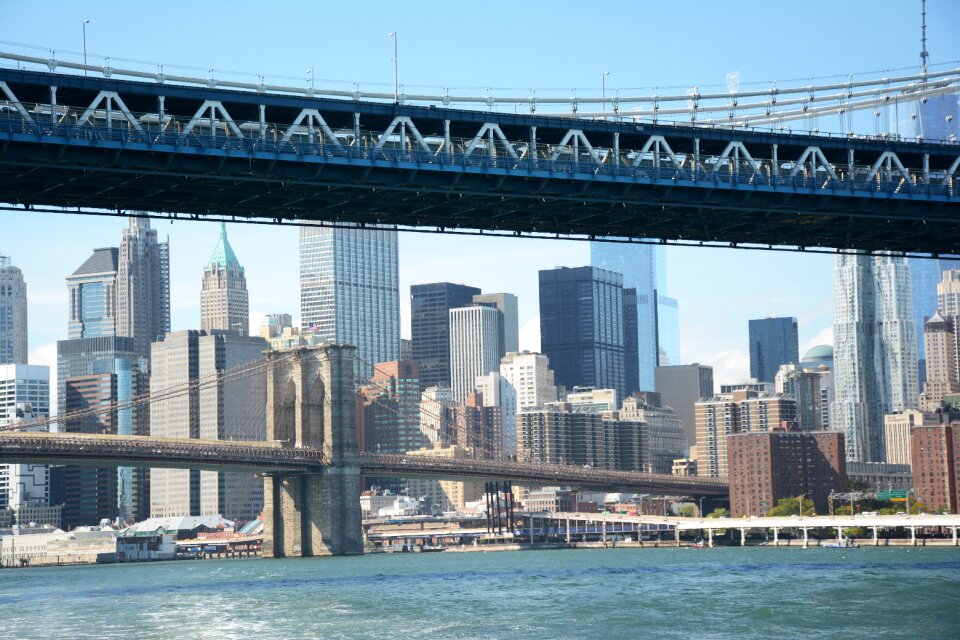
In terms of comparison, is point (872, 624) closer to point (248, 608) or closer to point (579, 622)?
point (579, 622)

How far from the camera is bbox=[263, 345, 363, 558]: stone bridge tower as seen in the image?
138 metres

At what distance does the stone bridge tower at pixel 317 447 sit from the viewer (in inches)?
5413

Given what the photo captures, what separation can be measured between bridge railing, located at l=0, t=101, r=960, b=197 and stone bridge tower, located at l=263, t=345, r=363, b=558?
249ft

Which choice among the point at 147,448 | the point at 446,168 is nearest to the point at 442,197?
the point at 446,168

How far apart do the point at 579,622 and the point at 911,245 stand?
28813 mm

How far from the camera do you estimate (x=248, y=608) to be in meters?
66.4

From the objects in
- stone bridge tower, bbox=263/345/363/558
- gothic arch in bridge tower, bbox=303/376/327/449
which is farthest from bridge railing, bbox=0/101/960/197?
gothic arch in bridge tower, bbox=303/376/327/449

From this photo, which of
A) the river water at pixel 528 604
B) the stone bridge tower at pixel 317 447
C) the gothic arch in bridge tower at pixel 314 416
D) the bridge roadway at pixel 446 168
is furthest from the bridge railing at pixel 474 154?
the gothic arch in bridge tower at pixel 314 416

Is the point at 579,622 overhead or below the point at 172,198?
below

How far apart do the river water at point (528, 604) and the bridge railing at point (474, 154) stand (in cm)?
1574

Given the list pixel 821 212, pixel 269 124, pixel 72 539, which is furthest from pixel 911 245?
pixel 72 539

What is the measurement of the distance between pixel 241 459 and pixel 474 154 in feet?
243

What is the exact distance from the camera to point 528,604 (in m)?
63.3

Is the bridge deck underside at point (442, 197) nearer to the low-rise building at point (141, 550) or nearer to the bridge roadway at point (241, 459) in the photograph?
the bridge roadway at point (241, 459)
